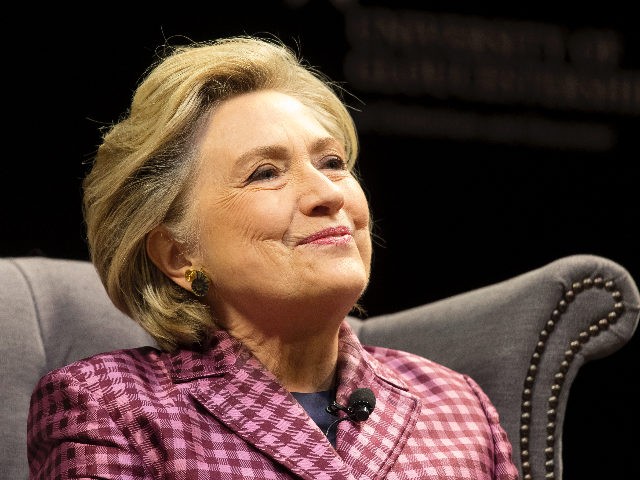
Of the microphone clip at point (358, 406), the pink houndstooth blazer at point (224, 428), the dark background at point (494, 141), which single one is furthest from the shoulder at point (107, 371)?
the dark background at point (494, 141)

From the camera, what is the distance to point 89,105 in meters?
2.25

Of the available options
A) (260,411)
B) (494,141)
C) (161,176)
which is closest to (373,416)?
(260,411)

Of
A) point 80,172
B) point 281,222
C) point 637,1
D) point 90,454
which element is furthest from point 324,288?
point 637,1

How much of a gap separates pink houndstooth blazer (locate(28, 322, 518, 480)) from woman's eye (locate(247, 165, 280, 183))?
0.23m

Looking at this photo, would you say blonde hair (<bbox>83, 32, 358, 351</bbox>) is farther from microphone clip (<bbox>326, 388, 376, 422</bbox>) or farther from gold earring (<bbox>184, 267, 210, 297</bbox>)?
microphone clip (<bbox>326, 388, 376, 422</bbox>)

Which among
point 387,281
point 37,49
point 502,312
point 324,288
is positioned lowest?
point 387,281

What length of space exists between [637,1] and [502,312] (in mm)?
1446

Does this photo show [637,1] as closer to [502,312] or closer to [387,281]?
[387,281]

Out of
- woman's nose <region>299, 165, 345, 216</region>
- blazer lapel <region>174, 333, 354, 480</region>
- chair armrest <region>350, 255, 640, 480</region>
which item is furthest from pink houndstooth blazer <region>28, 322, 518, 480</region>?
woman's nose <region>299, 165, 345, 216</region>

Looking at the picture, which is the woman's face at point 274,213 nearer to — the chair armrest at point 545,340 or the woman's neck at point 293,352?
the woman's neck at point 293,352

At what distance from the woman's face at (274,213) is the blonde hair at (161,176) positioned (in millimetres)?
28

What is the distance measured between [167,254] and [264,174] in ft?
0.67

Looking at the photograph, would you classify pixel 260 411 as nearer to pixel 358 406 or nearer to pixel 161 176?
pixel 358 406

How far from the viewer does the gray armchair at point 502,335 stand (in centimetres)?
164
